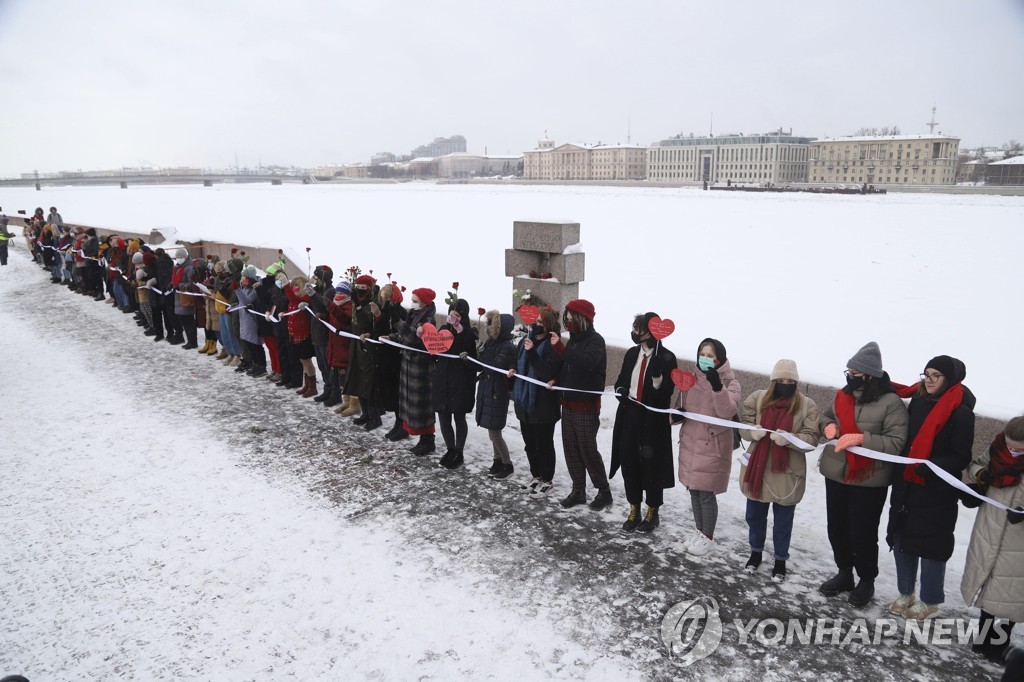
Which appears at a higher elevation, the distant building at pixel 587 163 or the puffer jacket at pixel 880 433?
the distant building at pixel 587 163

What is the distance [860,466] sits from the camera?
4.44 metres

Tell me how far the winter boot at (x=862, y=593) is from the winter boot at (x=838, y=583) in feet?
0.33

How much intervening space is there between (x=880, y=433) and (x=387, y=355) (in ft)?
17.2

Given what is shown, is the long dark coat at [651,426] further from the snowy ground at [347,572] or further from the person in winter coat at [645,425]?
the snowy ground at [347,572]

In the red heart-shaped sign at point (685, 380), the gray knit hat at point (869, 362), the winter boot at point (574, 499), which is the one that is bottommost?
the winter boot at point (574, 499)

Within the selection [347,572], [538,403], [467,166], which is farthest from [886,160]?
[467,166]

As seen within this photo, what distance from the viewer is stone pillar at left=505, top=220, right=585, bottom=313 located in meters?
8.51

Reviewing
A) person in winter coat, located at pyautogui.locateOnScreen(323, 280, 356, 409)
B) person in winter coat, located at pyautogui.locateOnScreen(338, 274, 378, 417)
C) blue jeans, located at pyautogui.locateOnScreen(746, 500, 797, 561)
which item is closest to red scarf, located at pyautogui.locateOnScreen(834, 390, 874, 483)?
blue jeans, located at pyautogui.locateOnScreen(746, 500, 797, 561)

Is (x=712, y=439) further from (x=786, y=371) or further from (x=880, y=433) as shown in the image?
(x=880, y=433)

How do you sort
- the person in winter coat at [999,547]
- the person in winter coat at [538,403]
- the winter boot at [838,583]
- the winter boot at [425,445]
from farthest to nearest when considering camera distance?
the winter boot at [425,445], the person in winter coat at [538,403], the winter boot at [838,583], the person in winter coat at [999,547]

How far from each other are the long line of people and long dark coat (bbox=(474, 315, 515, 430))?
0.02 metres

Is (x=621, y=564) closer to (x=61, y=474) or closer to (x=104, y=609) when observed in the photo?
(x=104, y=609)

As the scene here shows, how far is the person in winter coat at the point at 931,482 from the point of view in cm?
412

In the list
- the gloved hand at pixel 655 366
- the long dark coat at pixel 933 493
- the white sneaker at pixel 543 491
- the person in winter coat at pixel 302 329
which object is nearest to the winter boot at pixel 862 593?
the long dark coat at pixel 933 493
